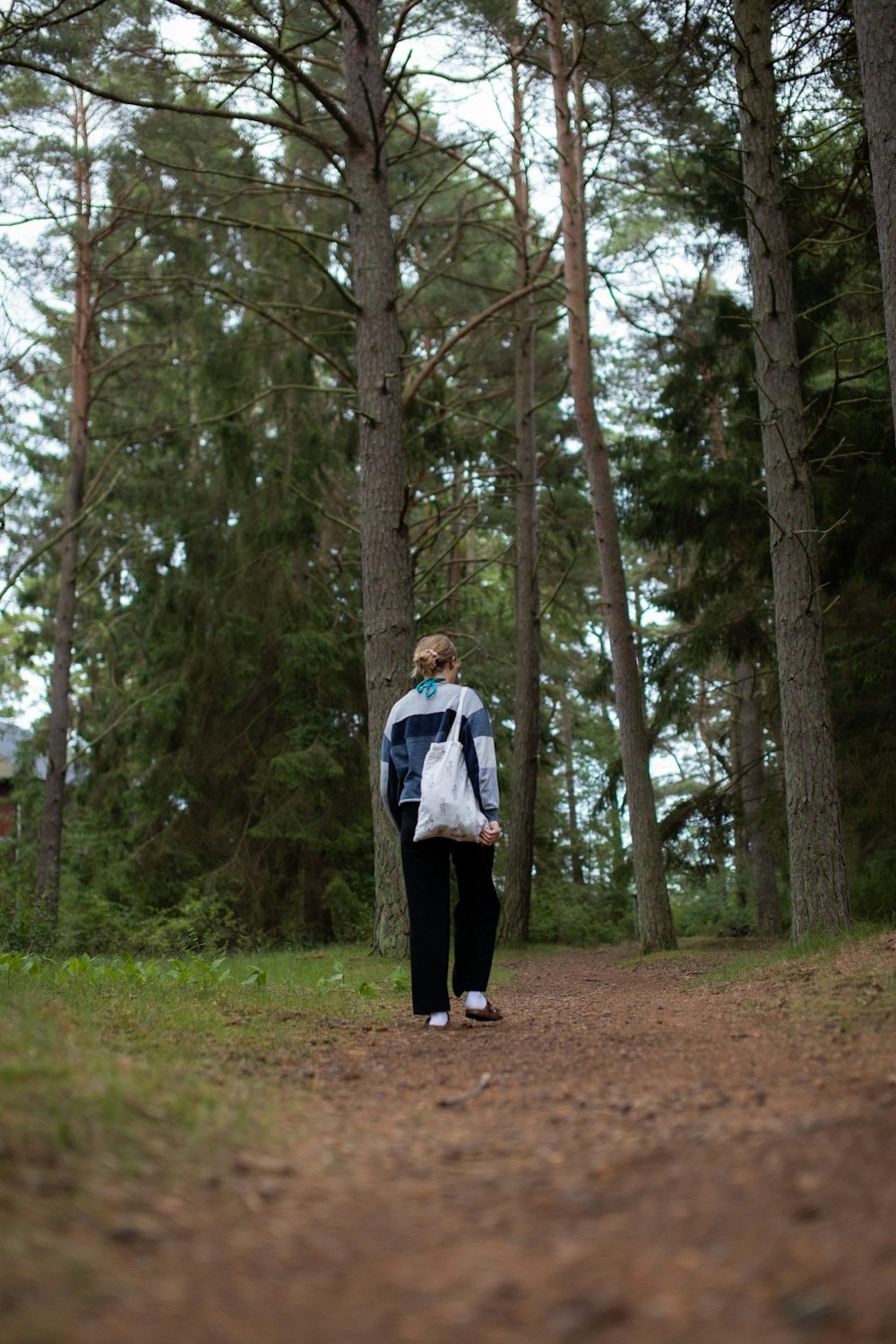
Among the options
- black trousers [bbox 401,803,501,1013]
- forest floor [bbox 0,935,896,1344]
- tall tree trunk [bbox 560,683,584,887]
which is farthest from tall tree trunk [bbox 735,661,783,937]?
forest floor [bbox 0,935,896,1344]

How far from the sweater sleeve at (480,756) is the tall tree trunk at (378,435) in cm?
405

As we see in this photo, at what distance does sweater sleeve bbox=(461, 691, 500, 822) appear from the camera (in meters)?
5.72

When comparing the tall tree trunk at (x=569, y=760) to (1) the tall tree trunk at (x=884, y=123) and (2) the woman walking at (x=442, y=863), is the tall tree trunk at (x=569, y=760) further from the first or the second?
(2) the woman walking at (x=442, y=863)

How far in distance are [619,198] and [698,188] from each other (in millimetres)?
3848

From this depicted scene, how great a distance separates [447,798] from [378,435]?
5570 millimetres

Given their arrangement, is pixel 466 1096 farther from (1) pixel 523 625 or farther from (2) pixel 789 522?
(1) pixel 523 625

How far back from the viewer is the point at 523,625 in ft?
53.5

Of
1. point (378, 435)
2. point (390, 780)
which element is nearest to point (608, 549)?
point (378, 435)

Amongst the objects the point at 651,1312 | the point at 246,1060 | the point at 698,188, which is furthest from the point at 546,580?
the point at 651,1312

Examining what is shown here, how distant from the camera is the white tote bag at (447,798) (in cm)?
561

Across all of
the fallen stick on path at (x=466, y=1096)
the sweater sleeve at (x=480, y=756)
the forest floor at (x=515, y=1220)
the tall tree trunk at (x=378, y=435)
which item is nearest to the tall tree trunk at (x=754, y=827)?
the tall tree trunk at (x=378, y=435)

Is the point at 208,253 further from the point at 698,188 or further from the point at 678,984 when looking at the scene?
the point at 678,984

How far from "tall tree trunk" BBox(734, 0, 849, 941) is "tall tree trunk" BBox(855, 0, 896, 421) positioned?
213cm

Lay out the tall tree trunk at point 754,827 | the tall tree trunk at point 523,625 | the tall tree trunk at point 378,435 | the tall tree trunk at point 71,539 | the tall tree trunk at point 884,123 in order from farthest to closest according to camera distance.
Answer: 1. the tall tree trunk at point 754,827
2. the tall tree trunk at point 71,539
3. the tall tree trunk at point 523,625
4. the tall tree trunk at point 378,435
5. the tall tree trunk at point 884,123
